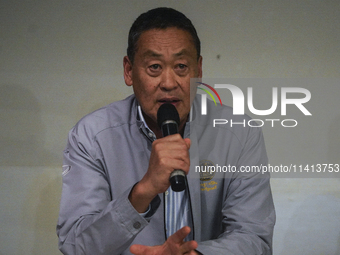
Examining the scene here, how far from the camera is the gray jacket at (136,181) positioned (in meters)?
1.21

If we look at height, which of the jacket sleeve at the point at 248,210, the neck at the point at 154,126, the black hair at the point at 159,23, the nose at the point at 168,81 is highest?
the black hair at the point at 159,23

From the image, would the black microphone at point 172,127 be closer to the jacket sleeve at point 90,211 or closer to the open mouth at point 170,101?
the open mouth at point 170,101

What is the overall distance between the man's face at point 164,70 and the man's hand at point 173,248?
18.0 inches

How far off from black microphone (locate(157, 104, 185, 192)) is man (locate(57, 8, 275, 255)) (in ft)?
0.60

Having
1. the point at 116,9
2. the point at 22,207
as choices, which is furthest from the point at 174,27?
the point at 22,207

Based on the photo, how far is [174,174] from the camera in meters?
0.98

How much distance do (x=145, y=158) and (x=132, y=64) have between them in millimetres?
375

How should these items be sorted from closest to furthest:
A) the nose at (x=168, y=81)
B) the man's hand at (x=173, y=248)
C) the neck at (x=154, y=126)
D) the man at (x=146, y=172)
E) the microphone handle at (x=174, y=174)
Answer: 1. the microphone handle at (x=174, y=174)
2. the man's hand at (x=173, y=248)
3. the man at (x=146, y=172)
4. the nose at (x=168, y=81)
5. the neck at (x=154, y=126)

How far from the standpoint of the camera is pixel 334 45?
187 cm

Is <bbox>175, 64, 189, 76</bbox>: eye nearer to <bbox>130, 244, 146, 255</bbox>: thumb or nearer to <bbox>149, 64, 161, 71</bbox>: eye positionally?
<bbox>149, 64, 161, 71</bbox>: eye

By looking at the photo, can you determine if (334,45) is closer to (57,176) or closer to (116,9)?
(116,9)

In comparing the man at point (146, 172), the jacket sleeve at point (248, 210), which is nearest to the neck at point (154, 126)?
the man at point (146, 172)

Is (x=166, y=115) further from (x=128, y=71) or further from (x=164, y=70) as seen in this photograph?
(x=128, y=71)

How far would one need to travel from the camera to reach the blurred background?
187 cm
